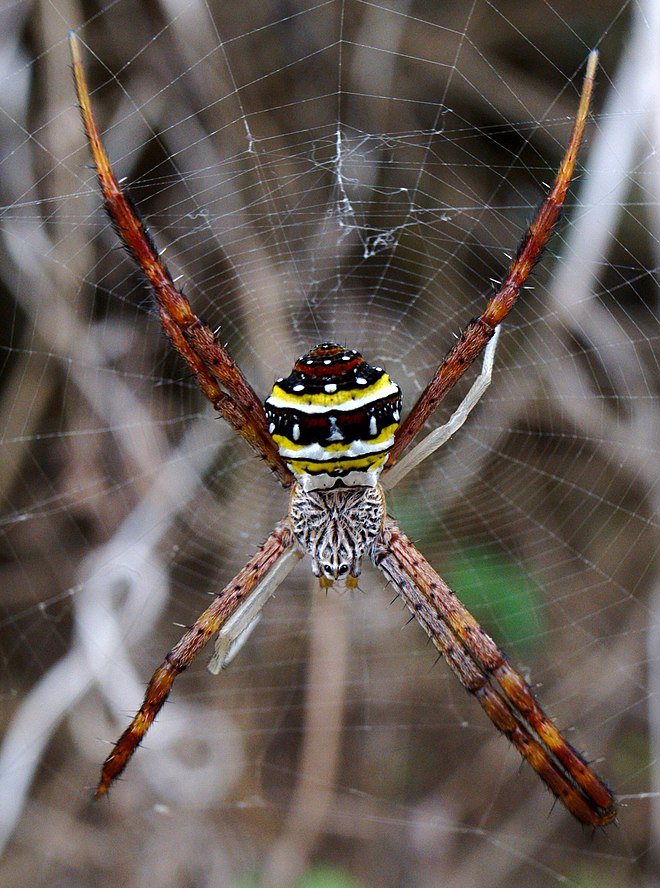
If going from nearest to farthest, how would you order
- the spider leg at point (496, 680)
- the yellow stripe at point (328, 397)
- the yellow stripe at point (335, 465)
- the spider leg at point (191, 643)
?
1. the yellow stripe at point (328, 397)
2. the yellow stripe at point (335, 465)
3. the spider leg at point (496, 680)
4. the spider leg at point (191, 643)

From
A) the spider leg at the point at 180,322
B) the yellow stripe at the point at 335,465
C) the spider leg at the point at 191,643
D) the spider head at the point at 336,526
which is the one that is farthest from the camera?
the spider head at the point at 336,526

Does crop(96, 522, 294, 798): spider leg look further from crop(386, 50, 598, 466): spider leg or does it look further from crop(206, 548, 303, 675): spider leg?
crop(386, 50, 598, 466): spider leg

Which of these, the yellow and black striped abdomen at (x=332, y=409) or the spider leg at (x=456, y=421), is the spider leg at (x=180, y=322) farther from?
the spider leg at (x=456, y=421)

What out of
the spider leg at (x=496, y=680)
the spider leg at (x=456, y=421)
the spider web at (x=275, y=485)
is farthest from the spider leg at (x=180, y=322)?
the spider web at (x=275, y=485)

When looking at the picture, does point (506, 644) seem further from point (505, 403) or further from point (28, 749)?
point (28, 749)

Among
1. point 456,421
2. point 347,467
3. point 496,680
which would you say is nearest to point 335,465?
point 347,467

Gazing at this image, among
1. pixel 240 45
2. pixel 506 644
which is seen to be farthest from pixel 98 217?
pixel 506 644

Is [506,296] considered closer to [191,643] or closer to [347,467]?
[347,467]
